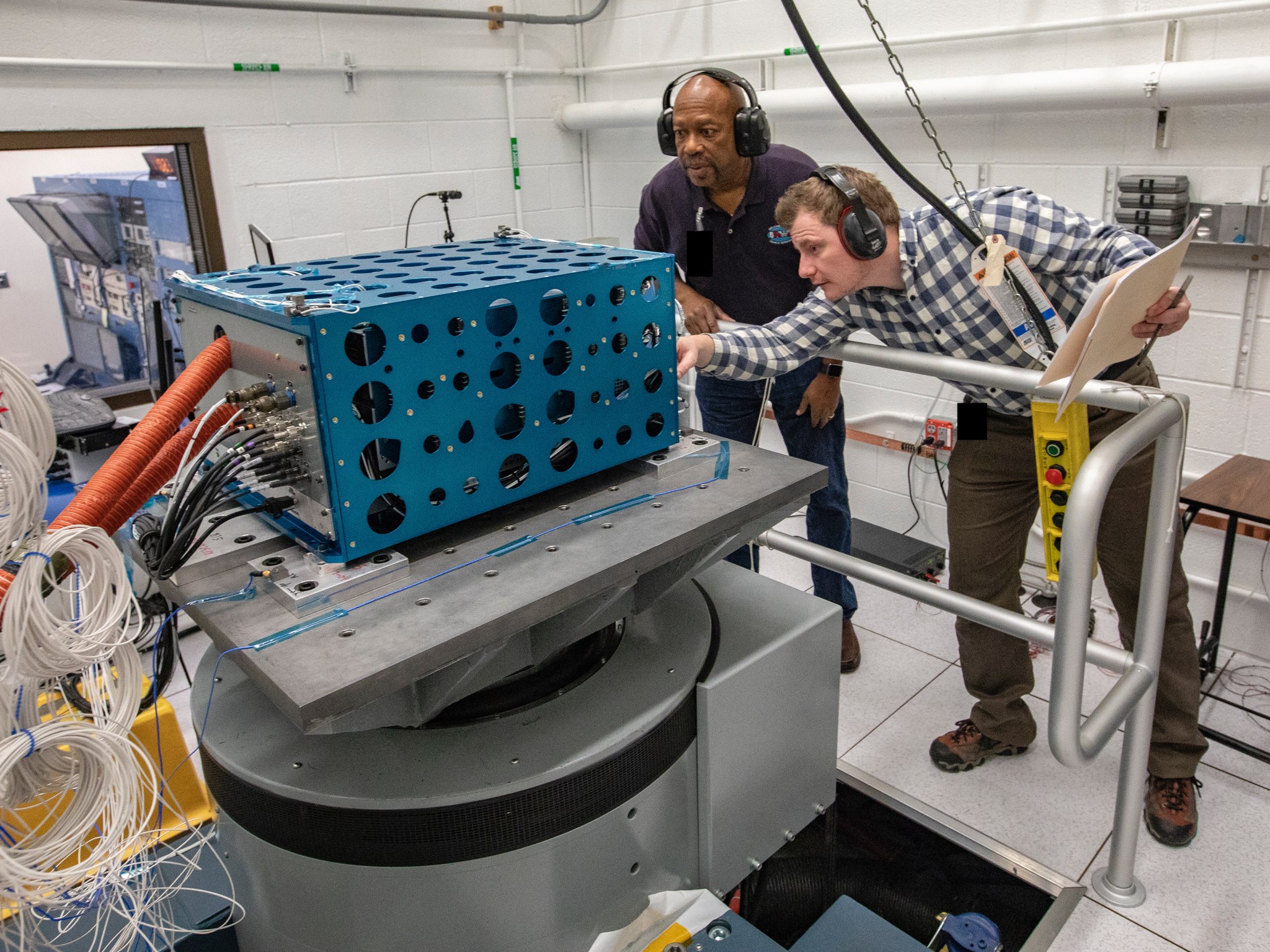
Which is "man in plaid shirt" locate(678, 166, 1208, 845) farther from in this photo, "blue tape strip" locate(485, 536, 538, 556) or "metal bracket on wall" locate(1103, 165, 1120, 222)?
"metal bracket on wall" locate(1103, 165, 1120, 222)

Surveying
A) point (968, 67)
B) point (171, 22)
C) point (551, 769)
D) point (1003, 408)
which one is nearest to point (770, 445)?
point (968, 67)

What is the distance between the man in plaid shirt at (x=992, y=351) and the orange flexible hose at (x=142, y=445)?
66 centimetres

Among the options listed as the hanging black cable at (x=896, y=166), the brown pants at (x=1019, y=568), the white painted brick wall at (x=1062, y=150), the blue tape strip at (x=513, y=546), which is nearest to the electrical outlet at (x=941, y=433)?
the white painted brick wall at (x=1062, y=150)

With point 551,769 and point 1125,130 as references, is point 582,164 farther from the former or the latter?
point 551,769

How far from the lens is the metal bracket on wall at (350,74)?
3.11m

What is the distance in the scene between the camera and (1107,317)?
1.02 meters

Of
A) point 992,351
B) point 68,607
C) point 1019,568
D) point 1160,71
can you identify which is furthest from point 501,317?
point 1160,71

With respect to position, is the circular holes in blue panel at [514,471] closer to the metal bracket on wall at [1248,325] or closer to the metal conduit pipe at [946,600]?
the metal conduit pipe at [946,600]

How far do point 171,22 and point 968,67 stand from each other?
7.48 ft

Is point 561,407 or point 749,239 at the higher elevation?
point 749,239

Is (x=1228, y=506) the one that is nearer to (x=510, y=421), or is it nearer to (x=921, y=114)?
(x=921, y=114)

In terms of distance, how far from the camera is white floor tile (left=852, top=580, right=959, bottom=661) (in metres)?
2.53

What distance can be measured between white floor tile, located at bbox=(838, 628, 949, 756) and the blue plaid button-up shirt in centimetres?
87

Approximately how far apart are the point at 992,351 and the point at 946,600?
1.44 ft
